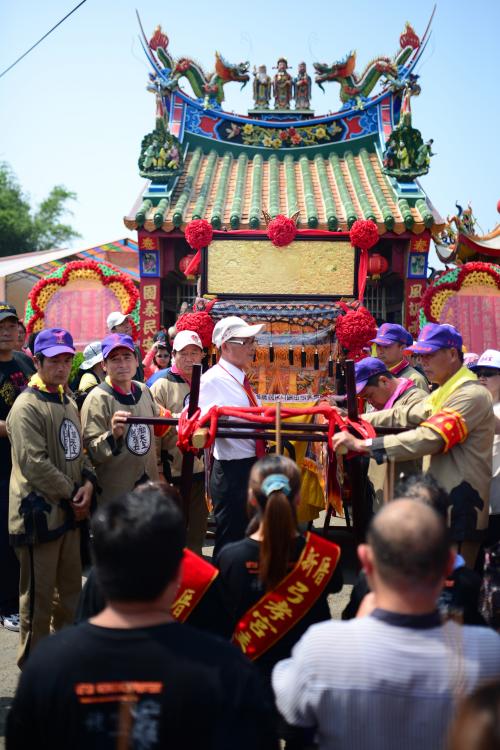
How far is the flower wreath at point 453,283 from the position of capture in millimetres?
8086

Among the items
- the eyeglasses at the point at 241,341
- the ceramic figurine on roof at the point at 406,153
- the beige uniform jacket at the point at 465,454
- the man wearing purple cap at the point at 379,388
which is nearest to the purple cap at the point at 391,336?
the man wearing purple cap at the point at 379,388

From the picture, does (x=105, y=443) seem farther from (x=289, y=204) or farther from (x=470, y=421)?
(x=289, y=204)

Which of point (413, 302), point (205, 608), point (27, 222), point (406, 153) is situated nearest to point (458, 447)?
point (205, 608)

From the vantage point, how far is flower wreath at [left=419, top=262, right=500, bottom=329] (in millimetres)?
8086

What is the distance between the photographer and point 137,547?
1.41 meters

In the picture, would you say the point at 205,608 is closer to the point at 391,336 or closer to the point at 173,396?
the point at 173,396

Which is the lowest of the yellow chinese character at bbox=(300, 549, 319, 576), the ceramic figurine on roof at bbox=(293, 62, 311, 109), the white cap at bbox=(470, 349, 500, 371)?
the yellow chinese character at bbox=(300, 549, 319, 576)

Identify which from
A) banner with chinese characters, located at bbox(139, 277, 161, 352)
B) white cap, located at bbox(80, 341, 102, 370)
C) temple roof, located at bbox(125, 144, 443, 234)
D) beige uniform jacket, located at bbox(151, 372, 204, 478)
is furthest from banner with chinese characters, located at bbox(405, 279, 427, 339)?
beige uniform jacket, located at bbox(151, 372, 204, 478)

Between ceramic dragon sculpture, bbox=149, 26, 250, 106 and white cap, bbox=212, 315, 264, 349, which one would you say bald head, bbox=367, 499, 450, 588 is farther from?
ceramic dragon sculpture, bbox=149, 26, 250, 106

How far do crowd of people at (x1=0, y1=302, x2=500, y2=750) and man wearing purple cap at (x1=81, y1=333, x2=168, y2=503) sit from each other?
1 centimetres

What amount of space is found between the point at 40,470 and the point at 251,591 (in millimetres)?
1450

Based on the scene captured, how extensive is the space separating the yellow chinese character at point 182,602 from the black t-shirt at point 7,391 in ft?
6.90

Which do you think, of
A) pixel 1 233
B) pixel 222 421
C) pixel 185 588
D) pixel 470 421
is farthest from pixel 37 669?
pixel 1 233

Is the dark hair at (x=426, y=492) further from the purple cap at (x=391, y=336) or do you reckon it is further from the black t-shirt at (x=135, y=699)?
the purple cap at (x=391, y=336)
